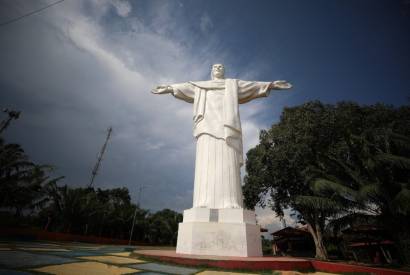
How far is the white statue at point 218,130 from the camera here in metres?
6.25

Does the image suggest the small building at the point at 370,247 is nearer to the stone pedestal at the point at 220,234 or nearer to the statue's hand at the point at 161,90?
the stone pedestal at the point at 220,234

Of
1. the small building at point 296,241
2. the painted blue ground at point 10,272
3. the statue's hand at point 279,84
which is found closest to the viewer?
the painted blue ground at point 10,272

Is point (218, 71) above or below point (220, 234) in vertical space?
above

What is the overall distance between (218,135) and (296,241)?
24244 mm

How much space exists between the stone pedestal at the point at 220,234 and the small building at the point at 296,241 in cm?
2030

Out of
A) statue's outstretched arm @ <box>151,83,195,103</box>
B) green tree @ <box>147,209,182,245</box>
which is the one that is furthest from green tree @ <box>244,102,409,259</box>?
green tree @ <box>147,209,182,245</box>

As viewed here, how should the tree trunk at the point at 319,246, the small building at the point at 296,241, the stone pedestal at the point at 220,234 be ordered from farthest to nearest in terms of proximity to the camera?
1. the small building at the point at 296,241
2. the tree trunk at the point at 319,246
3. the stone pedestal at the point at 220,234

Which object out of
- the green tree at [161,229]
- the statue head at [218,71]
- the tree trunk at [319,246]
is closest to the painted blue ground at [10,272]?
the statue head at [218,71]

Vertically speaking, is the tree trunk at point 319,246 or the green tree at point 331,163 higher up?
the green tree at point 331,163

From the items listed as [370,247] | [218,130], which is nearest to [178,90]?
[218,130]

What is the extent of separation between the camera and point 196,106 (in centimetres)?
752

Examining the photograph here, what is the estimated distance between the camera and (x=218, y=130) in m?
6.95

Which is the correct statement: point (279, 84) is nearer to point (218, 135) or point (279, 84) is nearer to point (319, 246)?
point (218, 135)

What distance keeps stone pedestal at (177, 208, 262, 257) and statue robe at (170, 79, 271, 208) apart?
376mm
